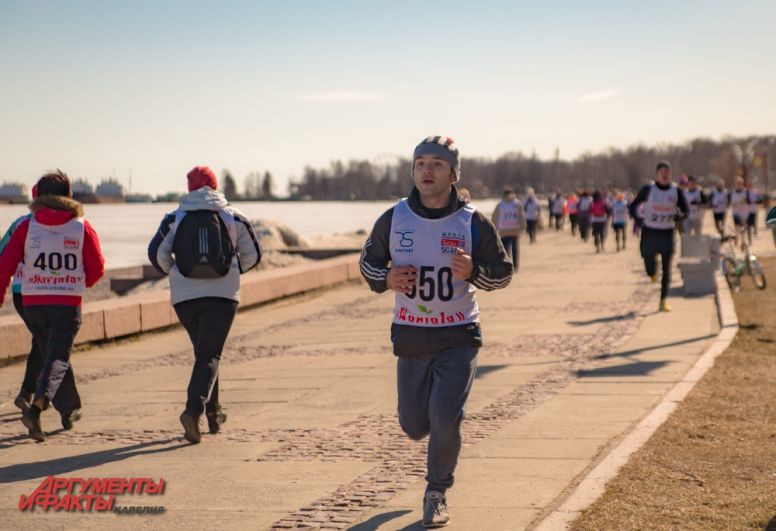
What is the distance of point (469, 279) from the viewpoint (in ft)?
18.6

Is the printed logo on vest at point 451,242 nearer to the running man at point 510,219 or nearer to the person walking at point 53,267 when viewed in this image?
the person walking at point 53,267

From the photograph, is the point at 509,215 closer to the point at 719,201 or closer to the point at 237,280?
the point at 237,280

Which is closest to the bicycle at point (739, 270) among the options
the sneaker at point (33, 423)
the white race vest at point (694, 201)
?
the white race vest at point (694, 201)

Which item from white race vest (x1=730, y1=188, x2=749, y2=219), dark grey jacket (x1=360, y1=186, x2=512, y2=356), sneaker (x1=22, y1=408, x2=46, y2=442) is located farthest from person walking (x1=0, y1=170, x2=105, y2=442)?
white race vest (x1=730, y1=188, x2=749, y2=219)

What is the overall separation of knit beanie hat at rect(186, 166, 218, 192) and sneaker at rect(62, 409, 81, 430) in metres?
1.73

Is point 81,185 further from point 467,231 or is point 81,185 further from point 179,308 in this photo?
point 467,231

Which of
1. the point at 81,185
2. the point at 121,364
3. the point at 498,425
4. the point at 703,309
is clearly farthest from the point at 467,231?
the point at 703,309

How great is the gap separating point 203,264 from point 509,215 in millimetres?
12919

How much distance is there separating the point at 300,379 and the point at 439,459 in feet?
16.9

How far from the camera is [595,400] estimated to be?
9117 mm

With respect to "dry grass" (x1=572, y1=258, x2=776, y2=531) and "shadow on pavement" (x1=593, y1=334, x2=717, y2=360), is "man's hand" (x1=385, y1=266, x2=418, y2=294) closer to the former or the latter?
"dry grass" (x1=572, y1=258, x2=776, y2=531)

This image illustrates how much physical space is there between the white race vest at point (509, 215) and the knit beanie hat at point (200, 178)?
1221 cm

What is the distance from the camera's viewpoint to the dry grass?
5.57m

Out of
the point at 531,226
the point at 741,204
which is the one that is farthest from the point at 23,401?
the point at 531,226
